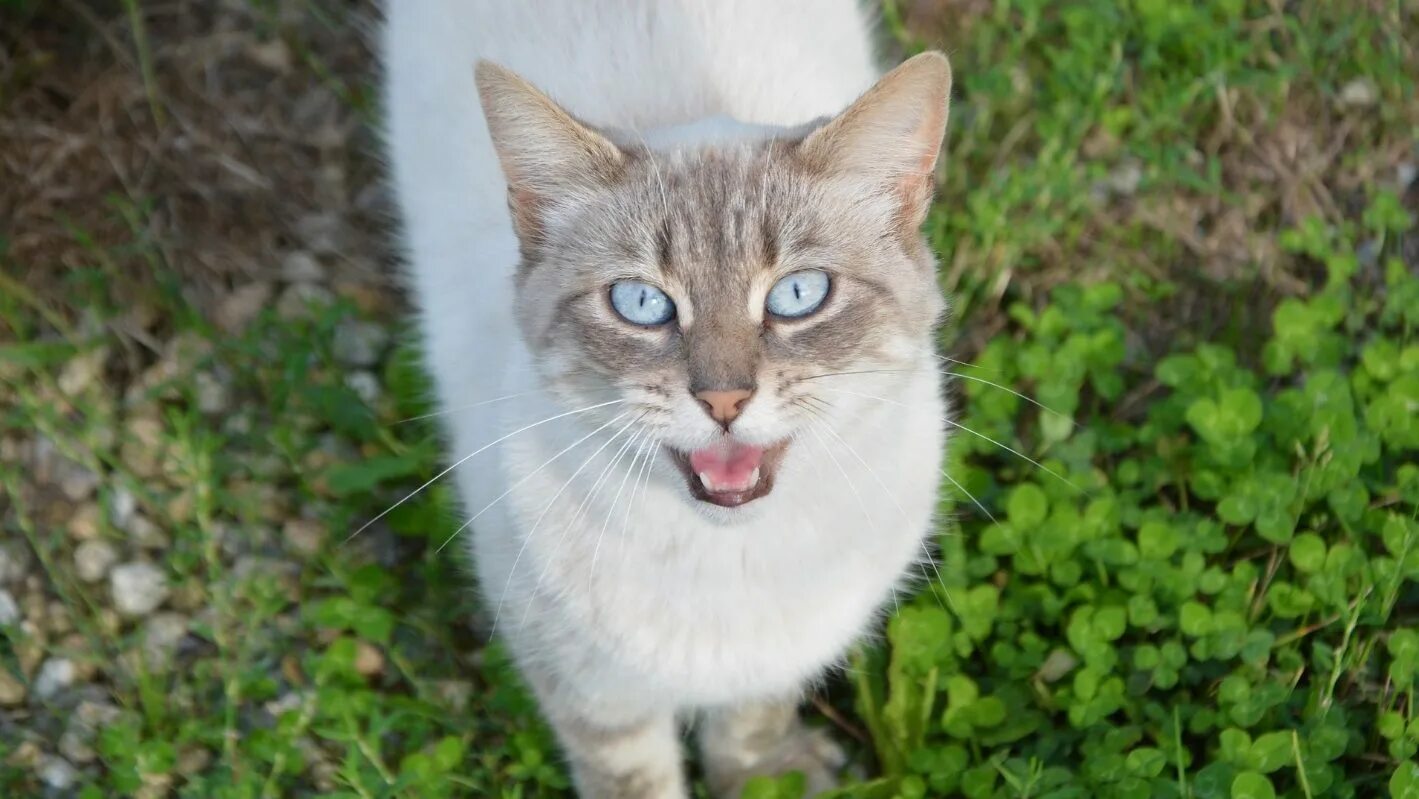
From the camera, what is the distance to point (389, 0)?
3.06 m

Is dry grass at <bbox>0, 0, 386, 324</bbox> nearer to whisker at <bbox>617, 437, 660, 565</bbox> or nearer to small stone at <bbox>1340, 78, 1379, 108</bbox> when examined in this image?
whisker at <bbox>617, 437, 660, 565</bbox>

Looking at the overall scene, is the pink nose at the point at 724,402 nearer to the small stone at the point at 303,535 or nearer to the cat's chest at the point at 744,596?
the cat's chest at the point at 744,596

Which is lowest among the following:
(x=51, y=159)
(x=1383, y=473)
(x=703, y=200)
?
(x=1383, y=473)

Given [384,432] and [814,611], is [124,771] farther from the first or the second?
[814,611]

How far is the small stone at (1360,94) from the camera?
11.4 ft

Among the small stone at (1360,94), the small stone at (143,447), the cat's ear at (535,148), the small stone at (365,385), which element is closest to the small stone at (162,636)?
the small stone at (143,447)

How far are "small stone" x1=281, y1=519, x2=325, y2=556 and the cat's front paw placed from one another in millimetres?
1034

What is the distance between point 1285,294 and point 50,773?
3.04 meters

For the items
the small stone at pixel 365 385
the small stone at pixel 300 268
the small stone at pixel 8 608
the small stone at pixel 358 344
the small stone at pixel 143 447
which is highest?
the small stone at pixel 300 268

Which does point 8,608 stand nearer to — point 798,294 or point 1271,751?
point 798,294

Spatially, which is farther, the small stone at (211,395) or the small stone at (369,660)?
the small stone at (211,395)

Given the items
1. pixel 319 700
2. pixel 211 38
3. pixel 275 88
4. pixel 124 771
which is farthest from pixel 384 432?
pixel 211 38

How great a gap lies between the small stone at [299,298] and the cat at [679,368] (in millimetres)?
934

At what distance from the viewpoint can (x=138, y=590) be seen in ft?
9.45
